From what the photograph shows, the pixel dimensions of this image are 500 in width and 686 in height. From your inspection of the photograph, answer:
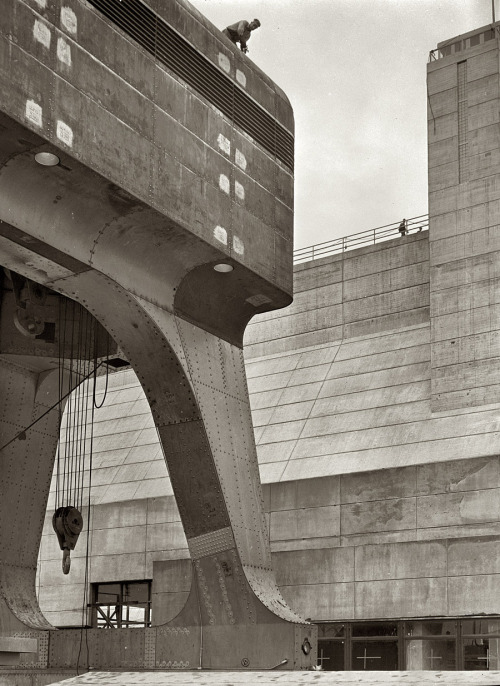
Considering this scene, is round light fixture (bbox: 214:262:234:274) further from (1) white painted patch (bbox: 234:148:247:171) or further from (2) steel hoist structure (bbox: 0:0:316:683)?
(1) white painted patch (bbox: 234:148:247:171)

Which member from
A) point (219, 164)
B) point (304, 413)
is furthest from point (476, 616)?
point (219, 164)

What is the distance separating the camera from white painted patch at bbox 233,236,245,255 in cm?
2188

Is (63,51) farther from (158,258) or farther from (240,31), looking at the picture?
(240,31)

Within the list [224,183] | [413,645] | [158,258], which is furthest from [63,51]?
[413,645]

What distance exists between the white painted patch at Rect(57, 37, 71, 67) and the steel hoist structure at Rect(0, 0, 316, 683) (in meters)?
0.03

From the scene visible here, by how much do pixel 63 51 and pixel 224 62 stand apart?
5.28 metres

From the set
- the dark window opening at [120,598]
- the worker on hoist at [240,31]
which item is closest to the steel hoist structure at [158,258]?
the worker on hoist at [240,31]

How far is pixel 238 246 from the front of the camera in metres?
22.0

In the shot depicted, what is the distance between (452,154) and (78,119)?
21.0m

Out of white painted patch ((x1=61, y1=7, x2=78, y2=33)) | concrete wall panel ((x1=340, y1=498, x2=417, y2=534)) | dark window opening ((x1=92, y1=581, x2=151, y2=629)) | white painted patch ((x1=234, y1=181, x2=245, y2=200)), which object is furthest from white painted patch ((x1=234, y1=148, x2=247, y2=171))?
dark window opening ((x1=92, y1=581, x2=151, y2=629))

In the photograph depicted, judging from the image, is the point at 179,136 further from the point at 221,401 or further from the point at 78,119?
the point at 221,401

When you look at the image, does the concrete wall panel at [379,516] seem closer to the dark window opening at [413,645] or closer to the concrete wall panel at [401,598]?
the concrete wall panel at [401,598]

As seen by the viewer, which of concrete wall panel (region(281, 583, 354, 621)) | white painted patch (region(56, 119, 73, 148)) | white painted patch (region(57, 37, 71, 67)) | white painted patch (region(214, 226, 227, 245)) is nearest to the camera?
white painted patch (region(56, 119, 73, 148))

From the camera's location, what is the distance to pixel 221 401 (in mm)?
22469
